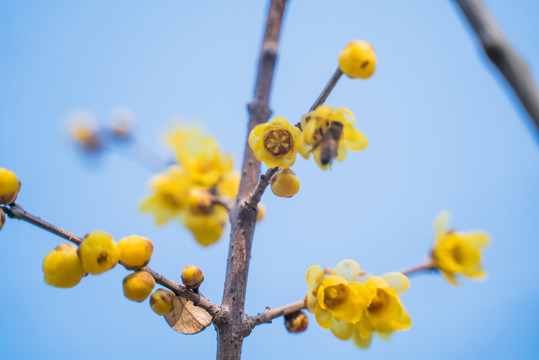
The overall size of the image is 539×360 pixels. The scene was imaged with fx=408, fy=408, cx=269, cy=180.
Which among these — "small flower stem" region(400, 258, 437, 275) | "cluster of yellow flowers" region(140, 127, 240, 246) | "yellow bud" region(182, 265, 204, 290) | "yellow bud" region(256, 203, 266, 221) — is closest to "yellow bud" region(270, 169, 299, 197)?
"yellow bud" region(182, 265, 204, 290)

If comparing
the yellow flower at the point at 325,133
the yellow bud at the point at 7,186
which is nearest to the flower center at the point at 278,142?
the yellow flower at the point at 325,133

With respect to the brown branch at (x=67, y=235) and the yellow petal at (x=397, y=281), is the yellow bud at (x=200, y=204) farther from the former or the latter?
the yellow petal at (x=397, y=281)

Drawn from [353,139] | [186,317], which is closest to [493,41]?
[353,139]

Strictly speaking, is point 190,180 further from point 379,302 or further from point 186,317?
point 379,302

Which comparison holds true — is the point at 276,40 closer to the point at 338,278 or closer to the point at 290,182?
the point at 290,182

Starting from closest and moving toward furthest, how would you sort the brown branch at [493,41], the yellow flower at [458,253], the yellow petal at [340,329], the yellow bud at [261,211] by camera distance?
the brown branch at [493,41], the yellow petal at [340,329], the yellow flower at [458,253], the yellow bud at [261,211]

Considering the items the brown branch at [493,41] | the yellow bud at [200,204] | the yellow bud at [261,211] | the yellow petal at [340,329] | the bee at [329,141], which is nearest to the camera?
the brown branch at [493,41]

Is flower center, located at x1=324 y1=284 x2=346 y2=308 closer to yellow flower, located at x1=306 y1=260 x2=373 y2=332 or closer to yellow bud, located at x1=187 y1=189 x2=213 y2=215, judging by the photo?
yellow flower, located at x1=306 y1=260 x2=373 y2=332
